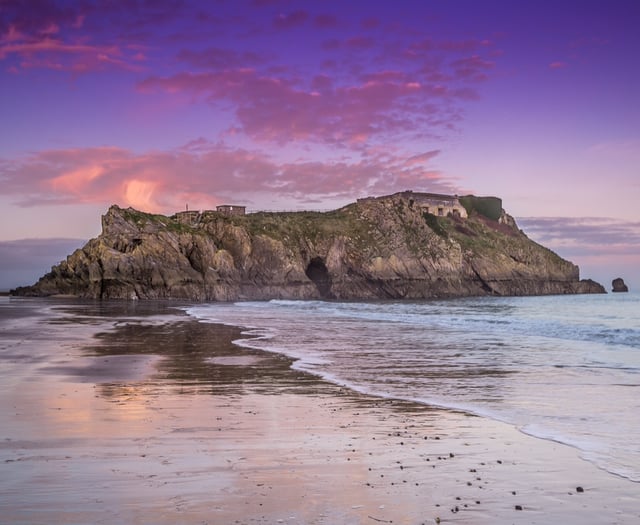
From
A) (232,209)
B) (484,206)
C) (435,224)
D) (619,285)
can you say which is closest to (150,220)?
(232,209)

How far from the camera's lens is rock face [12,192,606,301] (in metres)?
87.8

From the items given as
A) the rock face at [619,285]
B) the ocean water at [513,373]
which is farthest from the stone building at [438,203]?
the ocean water at [513,373]

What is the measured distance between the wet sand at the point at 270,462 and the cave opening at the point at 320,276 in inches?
3877

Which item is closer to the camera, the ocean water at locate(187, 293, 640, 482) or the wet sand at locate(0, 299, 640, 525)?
the wet sand at locate(0, 299, 640, 525)

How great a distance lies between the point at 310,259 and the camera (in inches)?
4488

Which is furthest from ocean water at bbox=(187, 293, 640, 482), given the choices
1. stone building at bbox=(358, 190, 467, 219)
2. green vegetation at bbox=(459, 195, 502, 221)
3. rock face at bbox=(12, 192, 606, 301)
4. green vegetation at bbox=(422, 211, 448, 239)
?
green vegetation at bbox=(459, 195, 502, 221)

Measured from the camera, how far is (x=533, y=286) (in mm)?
138375

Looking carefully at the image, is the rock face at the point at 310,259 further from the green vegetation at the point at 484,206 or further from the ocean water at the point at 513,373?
the ocean water at the point at 513,373

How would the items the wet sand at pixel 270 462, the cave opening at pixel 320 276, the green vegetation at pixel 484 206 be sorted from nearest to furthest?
1. the wet sand at pixel 270 462
2. the cave opening at pixel 320 276
3. the green vegetation at pixel 484 206

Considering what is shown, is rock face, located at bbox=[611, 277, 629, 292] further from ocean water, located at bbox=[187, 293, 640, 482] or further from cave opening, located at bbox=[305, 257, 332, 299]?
ocean water, located at bbox=[187, 293, 640, 482]

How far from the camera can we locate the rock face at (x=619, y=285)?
172625 millimetres

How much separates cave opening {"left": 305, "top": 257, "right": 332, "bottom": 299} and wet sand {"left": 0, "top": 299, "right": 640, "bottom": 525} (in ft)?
323

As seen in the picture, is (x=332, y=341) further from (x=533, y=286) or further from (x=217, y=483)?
(x=533, y=286)

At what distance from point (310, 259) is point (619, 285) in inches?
4160
